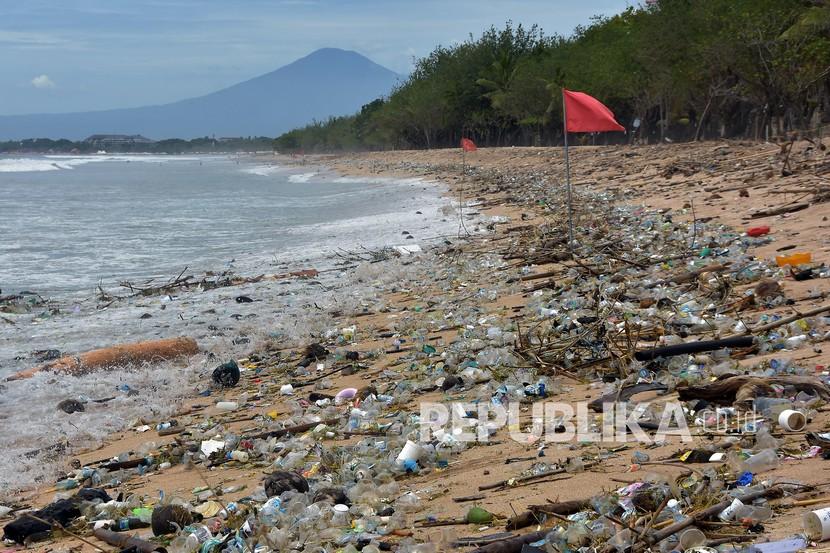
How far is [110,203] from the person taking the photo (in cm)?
3591

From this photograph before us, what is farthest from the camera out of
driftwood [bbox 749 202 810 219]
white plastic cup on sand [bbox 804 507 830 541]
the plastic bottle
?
driftwood [bbox 749 202 810 219]

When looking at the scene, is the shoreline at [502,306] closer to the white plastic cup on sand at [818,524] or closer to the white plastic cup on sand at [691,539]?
the white plastic cup on sand at [818,524]

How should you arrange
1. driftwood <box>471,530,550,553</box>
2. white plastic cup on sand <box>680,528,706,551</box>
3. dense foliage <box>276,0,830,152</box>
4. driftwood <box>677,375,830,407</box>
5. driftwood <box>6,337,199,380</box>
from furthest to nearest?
dense foliage <box>276,0,830,152</box>, driftwood <box>6,337,199,380</box>, driftwood <box>677,375,830,407</box>, driftwood <box>471,530,550,553</box>, white plastic cup on sand <box>680,528,706,551</box>

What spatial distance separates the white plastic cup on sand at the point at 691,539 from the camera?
2.53m

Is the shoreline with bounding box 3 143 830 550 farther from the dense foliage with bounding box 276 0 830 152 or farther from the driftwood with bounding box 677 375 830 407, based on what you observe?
the dense foliage with bounding box 276 0 830 152

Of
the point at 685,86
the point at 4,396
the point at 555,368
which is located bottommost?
the point at 4,396

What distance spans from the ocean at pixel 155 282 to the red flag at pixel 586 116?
3.07 m

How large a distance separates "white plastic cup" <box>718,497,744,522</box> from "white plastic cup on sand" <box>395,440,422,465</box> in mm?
1703

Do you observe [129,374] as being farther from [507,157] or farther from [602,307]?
[507,157]

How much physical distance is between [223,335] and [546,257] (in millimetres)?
3740

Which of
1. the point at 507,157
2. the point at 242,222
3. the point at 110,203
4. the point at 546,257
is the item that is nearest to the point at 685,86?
the point at 507,157

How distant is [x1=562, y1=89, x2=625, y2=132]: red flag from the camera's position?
31.0 ft

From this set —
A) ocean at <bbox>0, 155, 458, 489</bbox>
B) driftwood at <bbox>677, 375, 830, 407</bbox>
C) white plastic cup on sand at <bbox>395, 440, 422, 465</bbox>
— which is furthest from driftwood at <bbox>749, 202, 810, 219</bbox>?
white plastic cup on sand at <bbox>395, 440, 422, 465</bbox>

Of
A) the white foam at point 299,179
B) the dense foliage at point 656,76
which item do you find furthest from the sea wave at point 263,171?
the dense foliage at point 656,76
